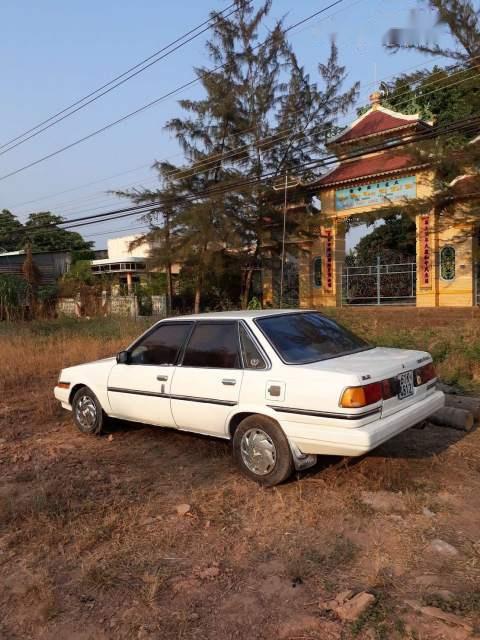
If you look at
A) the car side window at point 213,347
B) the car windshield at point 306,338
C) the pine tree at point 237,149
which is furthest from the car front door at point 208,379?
the pine tree at point 237,149

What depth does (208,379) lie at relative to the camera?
4.74 m

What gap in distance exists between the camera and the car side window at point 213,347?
15.5 feet

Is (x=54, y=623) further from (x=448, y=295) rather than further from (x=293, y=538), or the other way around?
(x=448, y=295)

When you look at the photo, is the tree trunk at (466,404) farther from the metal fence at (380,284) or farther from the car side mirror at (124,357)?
the metal fence at (380,284)

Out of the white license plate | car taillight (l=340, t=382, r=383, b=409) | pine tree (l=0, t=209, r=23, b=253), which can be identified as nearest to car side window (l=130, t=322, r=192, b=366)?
car taillight (l=340, t=382, r=383, b=409)

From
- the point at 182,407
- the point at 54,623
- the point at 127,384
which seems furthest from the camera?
the point at 127,384

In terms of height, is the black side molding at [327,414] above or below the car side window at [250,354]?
below

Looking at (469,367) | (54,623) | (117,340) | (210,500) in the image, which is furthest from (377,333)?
(54,623)

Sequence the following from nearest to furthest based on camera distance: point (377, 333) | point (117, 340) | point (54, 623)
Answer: point (54, 623)
point (377, 333)
point (117, 340)

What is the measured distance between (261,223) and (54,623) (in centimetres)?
1962

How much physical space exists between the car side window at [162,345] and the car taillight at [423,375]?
215 centimetres

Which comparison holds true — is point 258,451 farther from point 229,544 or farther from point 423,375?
point 423,375

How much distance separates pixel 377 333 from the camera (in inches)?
429

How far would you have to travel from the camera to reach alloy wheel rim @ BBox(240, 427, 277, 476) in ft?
14.1
